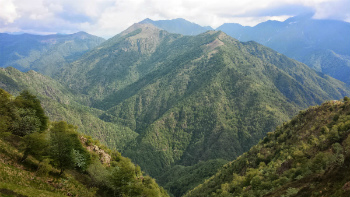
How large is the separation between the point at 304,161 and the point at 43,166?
205 feet

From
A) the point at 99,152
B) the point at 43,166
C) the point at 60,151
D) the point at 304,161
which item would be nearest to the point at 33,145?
the point at 43,166

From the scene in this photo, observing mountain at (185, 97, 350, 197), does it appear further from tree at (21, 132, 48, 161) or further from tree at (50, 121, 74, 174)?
tree at (21, 132, 48, 161)

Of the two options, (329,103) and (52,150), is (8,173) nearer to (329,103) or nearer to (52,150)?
(52,150)

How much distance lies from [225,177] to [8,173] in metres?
99.4

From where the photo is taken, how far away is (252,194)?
53.5 m

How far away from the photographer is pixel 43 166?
3972 cm

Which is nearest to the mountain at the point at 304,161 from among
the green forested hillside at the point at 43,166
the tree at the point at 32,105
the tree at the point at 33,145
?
the green forested hillside at the point at 43,166

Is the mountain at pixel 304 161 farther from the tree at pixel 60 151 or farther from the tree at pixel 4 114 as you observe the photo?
the tree at pixel 4 114

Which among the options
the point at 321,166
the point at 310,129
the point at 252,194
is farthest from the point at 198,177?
the point at 321,166

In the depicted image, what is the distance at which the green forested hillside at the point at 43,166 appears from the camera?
34.7 metres

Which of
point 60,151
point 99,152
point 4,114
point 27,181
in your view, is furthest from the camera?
point 99,152

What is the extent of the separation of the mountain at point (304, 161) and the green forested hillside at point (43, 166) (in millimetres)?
33160

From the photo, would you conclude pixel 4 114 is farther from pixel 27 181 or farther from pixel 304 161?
pixel 304 161

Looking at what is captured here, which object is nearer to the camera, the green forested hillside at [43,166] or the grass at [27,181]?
the grass at [27,181]
